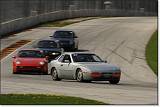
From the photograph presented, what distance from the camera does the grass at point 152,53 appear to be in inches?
1373

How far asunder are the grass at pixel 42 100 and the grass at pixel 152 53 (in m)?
15.9

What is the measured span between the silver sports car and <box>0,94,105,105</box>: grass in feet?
22.2

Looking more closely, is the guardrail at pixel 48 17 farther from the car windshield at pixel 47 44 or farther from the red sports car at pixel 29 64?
the red sports car at pixel 29 64

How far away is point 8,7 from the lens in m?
69.5

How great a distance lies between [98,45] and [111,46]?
1.15 metres

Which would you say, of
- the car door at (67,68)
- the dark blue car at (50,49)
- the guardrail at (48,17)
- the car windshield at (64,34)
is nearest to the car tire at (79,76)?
the car door at (67,68)

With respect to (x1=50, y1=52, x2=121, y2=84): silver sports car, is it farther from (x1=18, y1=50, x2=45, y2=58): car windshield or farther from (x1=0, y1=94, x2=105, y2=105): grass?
(x1=0, y1=94, x2=105, y2=105): grass

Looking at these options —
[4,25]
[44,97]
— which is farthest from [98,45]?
[44,97]

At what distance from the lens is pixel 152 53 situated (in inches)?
1619

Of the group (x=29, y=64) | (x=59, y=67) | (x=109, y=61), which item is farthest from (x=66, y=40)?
(x=59, y=67)

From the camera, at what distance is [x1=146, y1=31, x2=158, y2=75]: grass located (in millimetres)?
34881

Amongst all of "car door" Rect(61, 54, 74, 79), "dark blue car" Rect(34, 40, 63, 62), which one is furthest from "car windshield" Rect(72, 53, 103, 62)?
"dark blue car" Rect(34, 40, 63, 62)

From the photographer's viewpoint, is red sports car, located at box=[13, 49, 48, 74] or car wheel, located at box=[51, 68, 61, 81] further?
red sports car, located at box=[13, 49, 48, 74]

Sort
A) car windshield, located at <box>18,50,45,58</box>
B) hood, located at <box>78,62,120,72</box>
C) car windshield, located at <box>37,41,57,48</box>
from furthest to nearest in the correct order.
→ car windshield, located at <box>37,41,57,48</box> → car windshield, located at <box>18,50,45,58</box> → hood, located at <box>78,62,120,72</box>
